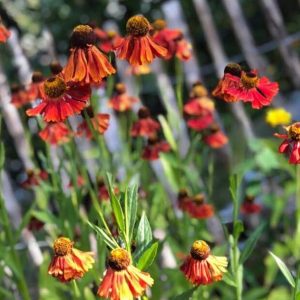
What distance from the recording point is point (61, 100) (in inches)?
35.8

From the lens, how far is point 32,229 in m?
1.67

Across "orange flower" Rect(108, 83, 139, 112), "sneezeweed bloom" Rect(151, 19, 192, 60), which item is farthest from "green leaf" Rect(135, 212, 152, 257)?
"orange flower" Rect(108, 83, 139, 112)

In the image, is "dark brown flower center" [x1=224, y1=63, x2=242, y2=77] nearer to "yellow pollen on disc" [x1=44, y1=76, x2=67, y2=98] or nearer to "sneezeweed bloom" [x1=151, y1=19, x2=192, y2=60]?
"yellow pollen on disc" [x1=44, y1=76, x2=67, y2=98]

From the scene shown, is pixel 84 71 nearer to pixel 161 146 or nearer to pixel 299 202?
pixel 161 146

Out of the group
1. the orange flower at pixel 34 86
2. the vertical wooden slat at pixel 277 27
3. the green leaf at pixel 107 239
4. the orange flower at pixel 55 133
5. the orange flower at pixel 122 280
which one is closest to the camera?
the orange flower at pixel 122 280

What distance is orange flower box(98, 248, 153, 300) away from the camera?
782mm

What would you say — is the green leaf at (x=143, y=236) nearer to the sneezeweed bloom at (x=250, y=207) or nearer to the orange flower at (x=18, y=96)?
the orange flower at (x=18, y=96)

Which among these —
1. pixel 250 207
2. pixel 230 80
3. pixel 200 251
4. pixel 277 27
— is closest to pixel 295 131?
pixel 230 80

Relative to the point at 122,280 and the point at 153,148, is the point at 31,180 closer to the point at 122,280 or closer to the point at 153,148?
the point at 153,148

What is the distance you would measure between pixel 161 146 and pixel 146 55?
735mm

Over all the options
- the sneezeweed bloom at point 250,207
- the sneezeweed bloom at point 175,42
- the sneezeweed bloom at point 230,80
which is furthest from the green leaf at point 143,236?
the sneezeweed bloom at point 250,207

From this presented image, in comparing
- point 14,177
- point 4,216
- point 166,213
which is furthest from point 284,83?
point 4,216

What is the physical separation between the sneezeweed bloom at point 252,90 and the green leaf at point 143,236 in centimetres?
25

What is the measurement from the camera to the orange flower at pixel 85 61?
2.91 ft
